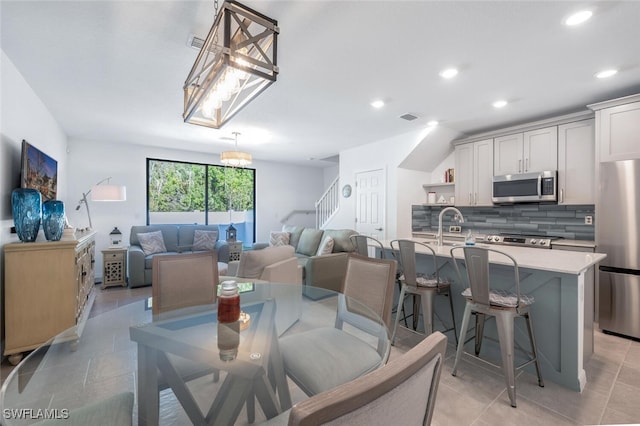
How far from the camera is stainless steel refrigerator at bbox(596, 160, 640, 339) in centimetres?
284

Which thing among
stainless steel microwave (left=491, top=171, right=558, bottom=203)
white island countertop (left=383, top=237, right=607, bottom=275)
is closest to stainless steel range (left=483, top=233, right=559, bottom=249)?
stainless steel microwave (left=491, top=171, right=558, bottom=203)

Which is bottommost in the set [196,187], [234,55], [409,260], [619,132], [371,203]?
[409,260]

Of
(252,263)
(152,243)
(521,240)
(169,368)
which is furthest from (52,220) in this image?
(521,240)

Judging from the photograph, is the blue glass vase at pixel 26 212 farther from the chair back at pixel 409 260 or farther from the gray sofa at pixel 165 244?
the chair back at pixel 409 260

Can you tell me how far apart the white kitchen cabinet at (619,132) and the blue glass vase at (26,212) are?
5741 millimetres

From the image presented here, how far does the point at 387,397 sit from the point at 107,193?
511 cm

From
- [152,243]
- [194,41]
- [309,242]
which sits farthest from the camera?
[309,242]

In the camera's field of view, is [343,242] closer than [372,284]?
No

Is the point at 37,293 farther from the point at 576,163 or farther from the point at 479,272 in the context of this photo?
the point at 576,163

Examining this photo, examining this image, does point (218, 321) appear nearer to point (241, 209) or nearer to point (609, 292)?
point (609, 292)

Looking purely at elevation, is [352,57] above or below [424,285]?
above

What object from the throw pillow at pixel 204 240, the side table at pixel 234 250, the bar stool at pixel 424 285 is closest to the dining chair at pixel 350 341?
the bar stool at pixel 424 285

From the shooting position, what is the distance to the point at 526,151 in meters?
3.98

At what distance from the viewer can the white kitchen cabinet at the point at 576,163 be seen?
3.47 metres
